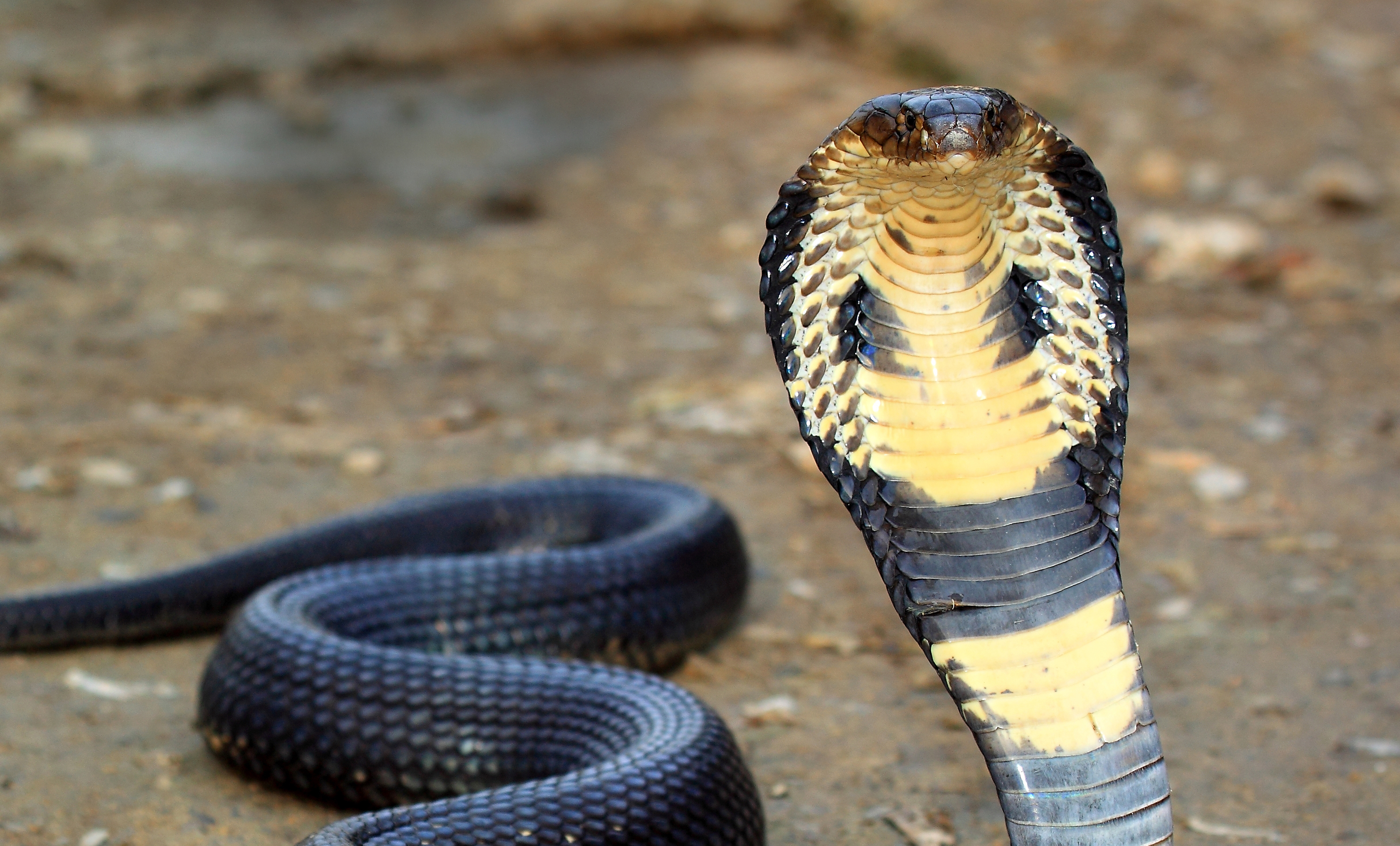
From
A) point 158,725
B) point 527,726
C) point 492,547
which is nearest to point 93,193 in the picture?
point 492,547

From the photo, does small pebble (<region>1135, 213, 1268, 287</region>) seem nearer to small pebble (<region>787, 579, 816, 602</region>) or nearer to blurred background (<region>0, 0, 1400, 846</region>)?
blurred background (<region>0, 0, 1400, 846</region>)

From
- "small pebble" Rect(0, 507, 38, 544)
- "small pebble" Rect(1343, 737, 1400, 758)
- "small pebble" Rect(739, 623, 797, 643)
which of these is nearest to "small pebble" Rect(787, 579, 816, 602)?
"small pebble" Rect(739, 623, 797, 643)

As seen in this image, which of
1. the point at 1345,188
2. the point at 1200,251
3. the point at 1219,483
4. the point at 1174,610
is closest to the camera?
the point at 1174,610

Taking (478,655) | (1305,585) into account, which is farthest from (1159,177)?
(478,655)

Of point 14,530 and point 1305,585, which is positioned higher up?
point 1305,585

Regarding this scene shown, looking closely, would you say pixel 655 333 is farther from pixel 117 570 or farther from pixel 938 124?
pixel 938 124

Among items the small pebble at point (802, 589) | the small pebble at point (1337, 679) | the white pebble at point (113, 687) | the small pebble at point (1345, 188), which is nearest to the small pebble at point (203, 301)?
the white pebble at point (113, 687)
